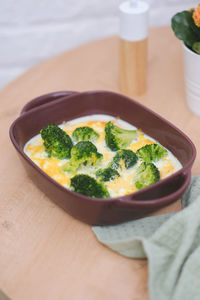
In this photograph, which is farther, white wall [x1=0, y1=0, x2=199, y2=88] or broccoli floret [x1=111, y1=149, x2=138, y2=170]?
white wall [x1=0, y1=0, x2=199, y2=88]

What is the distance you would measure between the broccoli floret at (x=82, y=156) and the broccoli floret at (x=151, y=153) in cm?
10

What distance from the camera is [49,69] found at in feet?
5.27

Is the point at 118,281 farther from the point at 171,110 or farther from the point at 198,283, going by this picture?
the point at 171,110

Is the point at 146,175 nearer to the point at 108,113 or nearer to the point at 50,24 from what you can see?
the point at 108,113

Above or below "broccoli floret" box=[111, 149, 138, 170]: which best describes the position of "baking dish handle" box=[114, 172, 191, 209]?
above

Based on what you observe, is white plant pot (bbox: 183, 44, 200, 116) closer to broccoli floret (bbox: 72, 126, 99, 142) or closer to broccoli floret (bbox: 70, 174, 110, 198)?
broccoli floret (bbox: 72, 126, 99, 142)

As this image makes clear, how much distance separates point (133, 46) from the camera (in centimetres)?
135

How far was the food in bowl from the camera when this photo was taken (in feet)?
3.31

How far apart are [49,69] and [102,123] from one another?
0.46m

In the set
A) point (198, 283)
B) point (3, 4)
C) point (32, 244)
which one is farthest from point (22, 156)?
point (3, 4)

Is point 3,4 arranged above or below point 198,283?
above

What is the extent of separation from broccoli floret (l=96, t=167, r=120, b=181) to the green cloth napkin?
11 cm

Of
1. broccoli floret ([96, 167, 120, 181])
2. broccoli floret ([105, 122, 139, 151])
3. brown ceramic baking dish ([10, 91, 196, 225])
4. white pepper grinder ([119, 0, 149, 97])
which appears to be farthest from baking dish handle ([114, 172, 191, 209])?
white pepper grinder ([119, 0, 149, 97])

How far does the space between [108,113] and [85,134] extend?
0.55 ft
